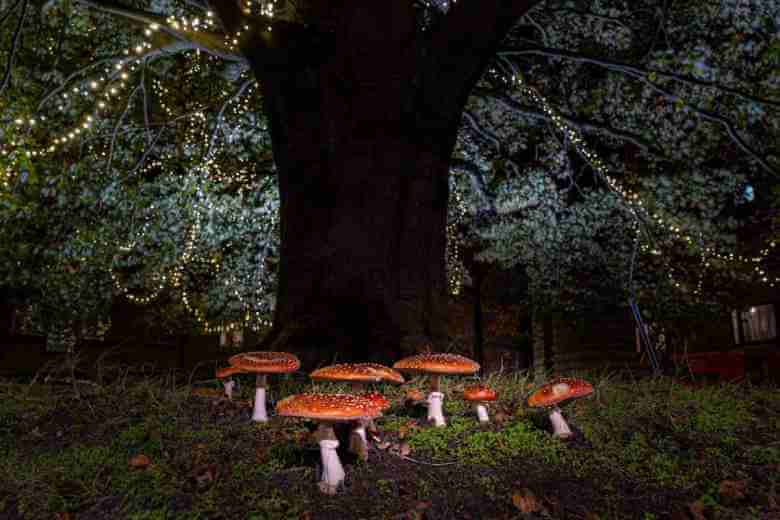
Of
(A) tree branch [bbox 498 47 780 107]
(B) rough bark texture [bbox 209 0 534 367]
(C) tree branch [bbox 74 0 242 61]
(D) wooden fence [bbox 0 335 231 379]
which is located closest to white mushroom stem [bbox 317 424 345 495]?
(B) rough bark texture [bbox 209 0 534 367]

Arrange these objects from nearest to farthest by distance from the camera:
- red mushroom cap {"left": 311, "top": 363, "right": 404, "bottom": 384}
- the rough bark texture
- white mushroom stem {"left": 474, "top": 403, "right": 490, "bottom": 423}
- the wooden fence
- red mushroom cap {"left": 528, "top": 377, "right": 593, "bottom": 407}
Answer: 1. red mushroom cap {"left": 311, "top": 363, "right": 404, "bottom": 384}
2. red mushroom cap {"left": 528, "top": 377, "right": 593, "bottom": 407}
3. white mushroom stem {"left": 474, "top": 403, "right": 490, "bottom": 423}
4. the rough bark texture
5. the wooden fence

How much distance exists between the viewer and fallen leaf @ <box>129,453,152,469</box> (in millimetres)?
3727

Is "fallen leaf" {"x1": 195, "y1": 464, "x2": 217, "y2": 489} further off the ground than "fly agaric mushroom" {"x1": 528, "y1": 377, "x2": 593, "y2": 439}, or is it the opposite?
"fly agaric mushroom" {"x1": 528, "y1": 377, "x2": 593, "y2": 439}

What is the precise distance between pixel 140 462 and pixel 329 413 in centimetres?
124

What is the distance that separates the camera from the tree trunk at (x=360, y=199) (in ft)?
20.8

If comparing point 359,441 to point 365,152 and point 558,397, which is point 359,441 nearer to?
point 558,397

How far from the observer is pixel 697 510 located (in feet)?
12.1

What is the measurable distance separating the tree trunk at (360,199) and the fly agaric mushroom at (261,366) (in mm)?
1468

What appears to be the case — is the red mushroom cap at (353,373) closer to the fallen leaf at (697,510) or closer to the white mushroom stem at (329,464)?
the white mushroom stem at (329,464)


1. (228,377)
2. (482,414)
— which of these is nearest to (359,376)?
(482,414)

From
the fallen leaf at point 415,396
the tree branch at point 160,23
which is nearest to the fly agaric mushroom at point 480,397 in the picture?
the fallen leaf at point 415,396

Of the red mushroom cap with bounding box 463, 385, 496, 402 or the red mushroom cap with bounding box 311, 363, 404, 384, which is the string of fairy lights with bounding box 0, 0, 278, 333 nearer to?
the red mushroom cap with bounding box 311, 363, 404, 384

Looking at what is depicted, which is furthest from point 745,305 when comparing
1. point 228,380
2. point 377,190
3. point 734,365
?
point 228,380

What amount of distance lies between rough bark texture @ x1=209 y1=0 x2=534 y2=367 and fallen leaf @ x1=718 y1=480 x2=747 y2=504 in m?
3.04
